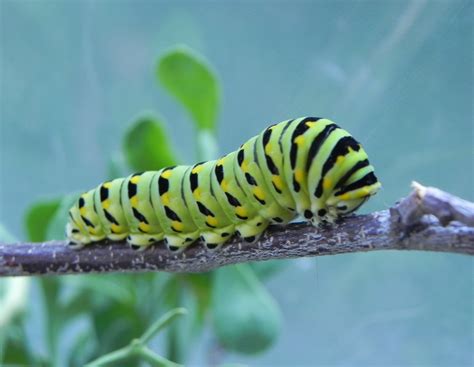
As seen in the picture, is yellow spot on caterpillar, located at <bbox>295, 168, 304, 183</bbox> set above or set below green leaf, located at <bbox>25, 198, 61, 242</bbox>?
below

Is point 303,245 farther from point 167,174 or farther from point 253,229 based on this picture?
→ point 167,174

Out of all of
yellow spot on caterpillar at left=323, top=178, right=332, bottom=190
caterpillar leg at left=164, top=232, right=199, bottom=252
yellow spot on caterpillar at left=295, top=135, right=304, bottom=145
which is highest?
yellow spot on caterpillar at left=295, top=135, right=304, bottom=145

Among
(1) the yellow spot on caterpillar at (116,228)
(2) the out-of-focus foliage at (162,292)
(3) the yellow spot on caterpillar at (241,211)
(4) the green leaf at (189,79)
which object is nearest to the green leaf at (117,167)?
(2) the out-of-focus foliage at (162,292)

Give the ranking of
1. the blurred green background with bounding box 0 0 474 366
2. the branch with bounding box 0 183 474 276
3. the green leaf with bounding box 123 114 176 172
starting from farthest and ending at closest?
the green leaf with bounding box 123 114 176 172
the blurred green background with bounding box 0 0 474 366
the branch with bounding box 0 183 474 276

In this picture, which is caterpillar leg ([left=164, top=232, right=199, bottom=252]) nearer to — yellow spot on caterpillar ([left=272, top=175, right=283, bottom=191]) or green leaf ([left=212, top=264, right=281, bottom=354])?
yellow spot on caterpillar ([left=272, top=175, right=283, bottom=191])

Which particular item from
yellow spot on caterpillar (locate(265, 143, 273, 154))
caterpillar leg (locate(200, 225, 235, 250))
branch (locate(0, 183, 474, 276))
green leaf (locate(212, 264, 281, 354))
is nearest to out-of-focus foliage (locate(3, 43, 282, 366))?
green leaf (locate(212, 264, 281, 354))
